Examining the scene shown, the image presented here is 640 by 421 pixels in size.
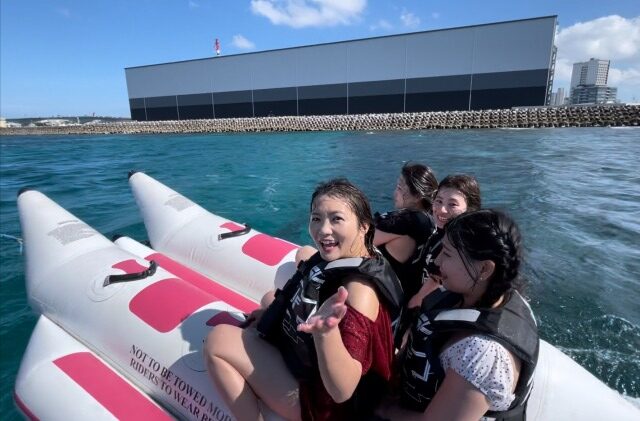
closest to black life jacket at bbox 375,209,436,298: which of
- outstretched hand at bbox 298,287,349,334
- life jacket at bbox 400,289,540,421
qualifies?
life jacket at bbox 400,289,540,421

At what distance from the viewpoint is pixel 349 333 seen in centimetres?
117

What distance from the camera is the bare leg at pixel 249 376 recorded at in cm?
144

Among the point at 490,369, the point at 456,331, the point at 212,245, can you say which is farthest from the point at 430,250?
the point at 212,245

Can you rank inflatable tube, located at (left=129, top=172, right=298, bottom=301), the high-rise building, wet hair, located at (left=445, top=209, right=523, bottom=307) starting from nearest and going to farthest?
1. wet hair, located at (left=445, top=209, right=523, bottom=307)
2. inflatable tube, located at (left=129, top=172, right=298, bottom=301)
3. the high-rise building

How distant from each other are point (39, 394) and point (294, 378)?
1508mm

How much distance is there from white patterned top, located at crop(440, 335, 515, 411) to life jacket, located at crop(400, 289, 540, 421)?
0.09 ft

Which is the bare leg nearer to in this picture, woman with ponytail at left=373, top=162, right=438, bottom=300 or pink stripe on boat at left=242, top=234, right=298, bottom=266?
woman with ponytail at left=373, top=162, right=438, bottom=300

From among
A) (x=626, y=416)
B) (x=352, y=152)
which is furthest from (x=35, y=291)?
(x=352, y=152)

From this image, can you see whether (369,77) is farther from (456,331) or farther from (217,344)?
(456,331)

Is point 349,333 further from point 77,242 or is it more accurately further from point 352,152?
point 352,152

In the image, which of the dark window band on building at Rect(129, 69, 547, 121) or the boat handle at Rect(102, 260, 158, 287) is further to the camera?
the dark window band on building at Rect(129, 69, 547, 121)

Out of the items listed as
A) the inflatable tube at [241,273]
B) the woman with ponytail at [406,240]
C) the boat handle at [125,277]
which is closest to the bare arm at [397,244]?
the woman with ponytail at [406,240]

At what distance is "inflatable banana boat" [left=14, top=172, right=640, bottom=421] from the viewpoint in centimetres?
172

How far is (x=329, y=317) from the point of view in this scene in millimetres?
1025
